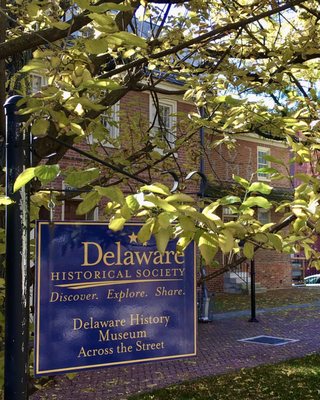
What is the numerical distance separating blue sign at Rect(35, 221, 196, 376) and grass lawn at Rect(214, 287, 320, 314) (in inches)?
499

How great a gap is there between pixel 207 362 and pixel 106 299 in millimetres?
6757

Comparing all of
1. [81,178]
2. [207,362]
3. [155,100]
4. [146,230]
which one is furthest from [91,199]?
[207,362]

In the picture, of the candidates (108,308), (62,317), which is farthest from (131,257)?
(62,317)

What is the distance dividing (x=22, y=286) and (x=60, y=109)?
907mm

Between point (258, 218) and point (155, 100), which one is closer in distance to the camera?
point (155, 100)

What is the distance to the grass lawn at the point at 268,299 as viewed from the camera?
16.1 meters

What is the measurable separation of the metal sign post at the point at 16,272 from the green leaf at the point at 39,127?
8 centimetres

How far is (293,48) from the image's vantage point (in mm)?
5355

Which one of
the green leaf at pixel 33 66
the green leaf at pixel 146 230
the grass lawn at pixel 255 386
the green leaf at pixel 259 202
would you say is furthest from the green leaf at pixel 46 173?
the grass lawn at pixel 255 386

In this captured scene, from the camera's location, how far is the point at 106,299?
7.65ft

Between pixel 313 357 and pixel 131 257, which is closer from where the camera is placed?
pixel 131 257

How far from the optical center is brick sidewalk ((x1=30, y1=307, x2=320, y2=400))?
707cm

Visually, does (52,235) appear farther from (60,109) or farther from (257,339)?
(257,339)

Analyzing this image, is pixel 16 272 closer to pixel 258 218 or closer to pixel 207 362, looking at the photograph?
pixel 207 362
